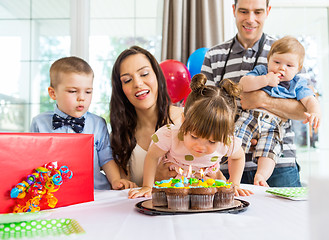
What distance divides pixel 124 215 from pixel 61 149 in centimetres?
38

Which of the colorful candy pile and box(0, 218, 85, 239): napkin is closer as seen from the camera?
box(0, 218, 85, 239): napkin

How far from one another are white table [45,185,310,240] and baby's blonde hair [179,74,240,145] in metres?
0.28

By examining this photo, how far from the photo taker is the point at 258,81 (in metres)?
1.98

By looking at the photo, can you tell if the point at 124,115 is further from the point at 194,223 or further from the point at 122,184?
the point at 194,223

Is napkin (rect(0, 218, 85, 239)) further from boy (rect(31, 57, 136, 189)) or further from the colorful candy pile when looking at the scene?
boy (rect(31, 57, 136, 189))

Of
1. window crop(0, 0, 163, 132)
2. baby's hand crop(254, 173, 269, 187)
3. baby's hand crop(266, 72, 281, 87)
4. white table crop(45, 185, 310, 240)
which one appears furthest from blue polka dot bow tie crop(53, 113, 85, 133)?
window crop(0, 0, 163, 132)

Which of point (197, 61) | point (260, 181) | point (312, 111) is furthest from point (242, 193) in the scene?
point (197, 61)

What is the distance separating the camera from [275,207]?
106 centimetres

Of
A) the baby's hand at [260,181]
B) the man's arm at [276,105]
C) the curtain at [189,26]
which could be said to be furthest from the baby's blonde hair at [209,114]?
the curtain at [189,26]

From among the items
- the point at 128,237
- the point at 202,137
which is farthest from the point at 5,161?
the point at 202,137

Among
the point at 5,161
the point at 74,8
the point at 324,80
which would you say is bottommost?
the point at 5,161

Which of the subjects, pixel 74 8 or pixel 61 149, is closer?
pixel 61 149

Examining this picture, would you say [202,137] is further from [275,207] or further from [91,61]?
[91,61]

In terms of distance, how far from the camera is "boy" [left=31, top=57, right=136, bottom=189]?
69.8 inches
